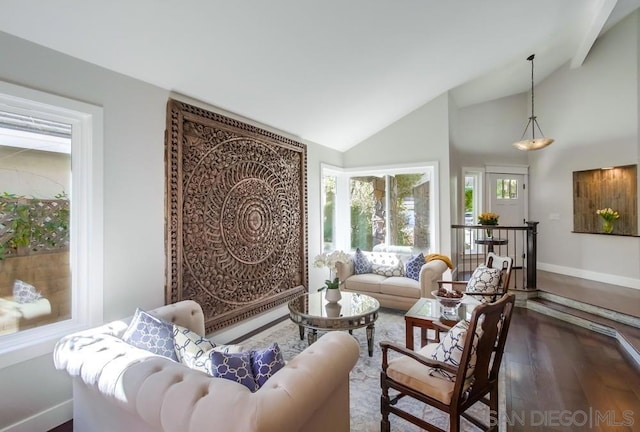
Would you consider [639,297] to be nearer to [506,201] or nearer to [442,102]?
[506,201]

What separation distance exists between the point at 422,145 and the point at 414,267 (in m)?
2.09

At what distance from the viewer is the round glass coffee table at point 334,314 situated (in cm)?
269

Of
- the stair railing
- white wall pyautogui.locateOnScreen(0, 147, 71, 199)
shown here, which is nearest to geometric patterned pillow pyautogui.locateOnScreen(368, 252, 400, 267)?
the stair railing

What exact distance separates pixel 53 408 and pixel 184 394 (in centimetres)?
167

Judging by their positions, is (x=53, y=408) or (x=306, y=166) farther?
(x=306, y=166)

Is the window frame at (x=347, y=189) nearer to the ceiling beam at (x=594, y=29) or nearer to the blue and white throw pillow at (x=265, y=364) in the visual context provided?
the ceiling beam at (x=594, y=29)

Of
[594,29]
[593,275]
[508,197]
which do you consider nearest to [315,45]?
[594,29]

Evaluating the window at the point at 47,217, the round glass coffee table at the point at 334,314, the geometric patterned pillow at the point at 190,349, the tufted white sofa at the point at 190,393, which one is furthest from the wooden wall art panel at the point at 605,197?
the window at the point at 47,217

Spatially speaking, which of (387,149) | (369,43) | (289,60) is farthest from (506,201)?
(289,60)

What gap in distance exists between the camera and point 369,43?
308 centimetres

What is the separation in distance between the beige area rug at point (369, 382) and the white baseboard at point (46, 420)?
1470mm

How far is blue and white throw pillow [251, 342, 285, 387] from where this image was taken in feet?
4.41

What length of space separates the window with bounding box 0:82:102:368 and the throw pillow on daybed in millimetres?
1487

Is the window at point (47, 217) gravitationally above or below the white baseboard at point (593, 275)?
above
